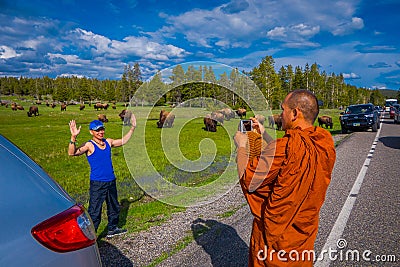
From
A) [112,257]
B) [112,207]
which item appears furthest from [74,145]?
[112,257]

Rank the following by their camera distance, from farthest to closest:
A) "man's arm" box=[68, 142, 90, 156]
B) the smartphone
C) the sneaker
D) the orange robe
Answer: the sneaker, "man's arm" box=[68, 142, 90, 156], the smartphone, the orange robe

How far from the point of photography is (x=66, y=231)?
1853 millimetres

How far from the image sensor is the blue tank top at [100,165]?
17.0 feet

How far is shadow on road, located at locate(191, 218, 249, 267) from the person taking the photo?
4141 mm

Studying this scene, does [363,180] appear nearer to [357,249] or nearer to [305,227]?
[357,249]

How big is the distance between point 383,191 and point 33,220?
7672mm

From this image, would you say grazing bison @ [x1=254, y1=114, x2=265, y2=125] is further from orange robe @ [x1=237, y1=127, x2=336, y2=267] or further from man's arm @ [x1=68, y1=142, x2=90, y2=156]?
man's arm @ [x1=68, y1=142, x2=90, y2=156]

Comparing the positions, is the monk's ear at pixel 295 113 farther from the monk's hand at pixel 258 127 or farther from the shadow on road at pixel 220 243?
the shadow on road at pixel 220 243

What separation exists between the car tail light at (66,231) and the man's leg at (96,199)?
319cm

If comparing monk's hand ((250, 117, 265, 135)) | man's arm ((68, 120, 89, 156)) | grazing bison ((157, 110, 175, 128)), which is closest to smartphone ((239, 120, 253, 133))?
monk's hand ((250, 117, 265, 135))

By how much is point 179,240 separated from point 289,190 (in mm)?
3217

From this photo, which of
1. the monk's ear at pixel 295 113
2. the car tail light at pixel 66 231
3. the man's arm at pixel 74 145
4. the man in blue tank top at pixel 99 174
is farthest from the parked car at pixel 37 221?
the man in blue tank top at pixel 99 174

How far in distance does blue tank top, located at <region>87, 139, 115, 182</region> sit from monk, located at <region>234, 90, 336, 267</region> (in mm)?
3372

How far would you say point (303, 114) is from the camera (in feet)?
7.72
